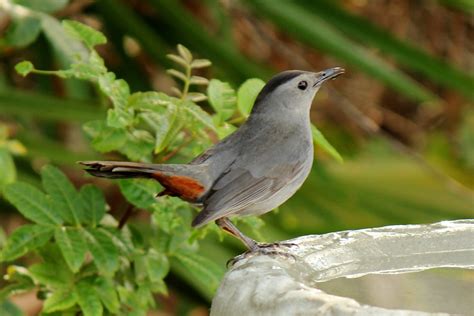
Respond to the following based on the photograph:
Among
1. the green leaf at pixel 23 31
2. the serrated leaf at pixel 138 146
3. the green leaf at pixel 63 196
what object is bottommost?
the green leaf at pixel 63 196

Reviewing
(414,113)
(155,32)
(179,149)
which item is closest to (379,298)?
(179,149)

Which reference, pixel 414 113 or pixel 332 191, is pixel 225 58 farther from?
pixel 414 113

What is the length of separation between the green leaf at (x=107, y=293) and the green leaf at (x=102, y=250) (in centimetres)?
6

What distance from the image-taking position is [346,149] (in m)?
5.60

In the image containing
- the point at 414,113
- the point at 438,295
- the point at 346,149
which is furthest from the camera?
the point at 414,113

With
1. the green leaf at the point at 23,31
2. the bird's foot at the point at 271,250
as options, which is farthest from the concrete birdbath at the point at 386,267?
the green leaf at the point at 23,31

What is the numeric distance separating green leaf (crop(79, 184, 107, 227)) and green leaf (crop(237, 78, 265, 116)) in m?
0.37

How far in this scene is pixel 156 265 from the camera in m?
2.49

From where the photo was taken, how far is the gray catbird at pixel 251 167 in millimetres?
2182

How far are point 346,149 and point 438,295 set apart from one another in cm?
348

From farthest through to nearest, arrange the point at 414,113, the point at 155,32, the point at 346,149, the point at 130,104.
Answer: the point at 414,113 → the point at 346,149 → the point at 155,32 → the point at 130,104

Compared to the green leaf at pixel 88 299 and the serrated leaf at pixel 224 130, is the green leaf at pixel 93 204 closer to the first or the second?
the green leaf at pixel 88 299

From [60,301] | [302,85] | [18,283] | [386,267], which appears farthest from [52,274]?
[386,267]

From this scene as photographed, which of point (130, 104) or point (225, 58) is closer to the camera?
point (130, 104)
